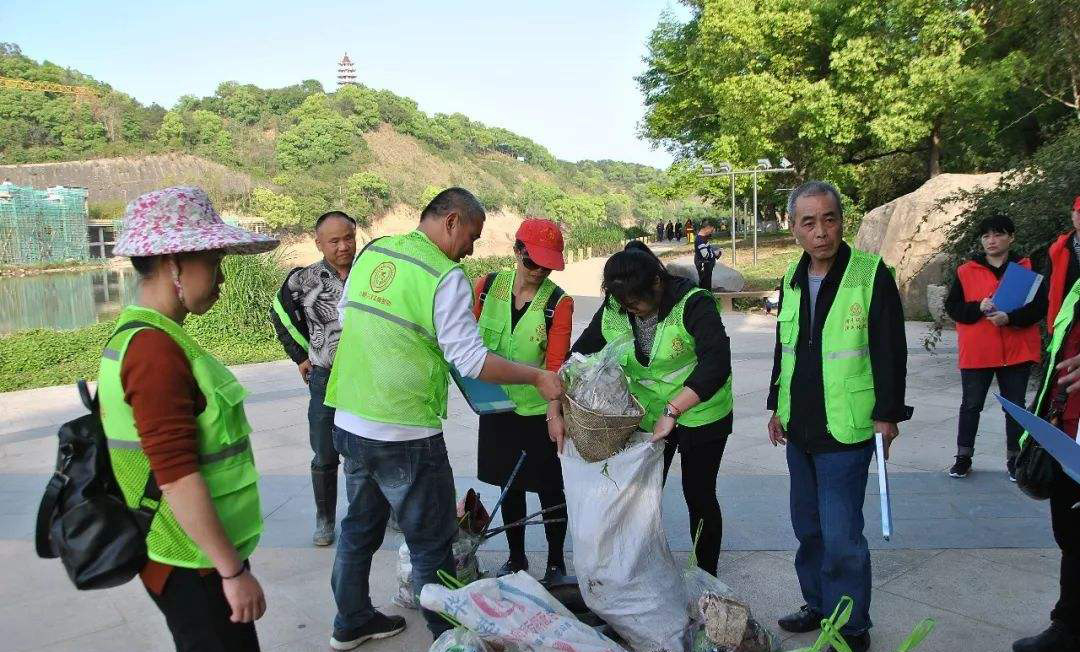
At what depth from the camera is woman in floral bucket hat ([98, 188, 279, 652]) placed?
1792mm

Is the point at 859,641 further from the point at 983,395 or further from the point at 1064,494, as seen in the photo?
the point at 983,395

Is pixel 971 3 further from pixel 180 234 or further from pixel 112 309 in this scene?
pixel 112 309

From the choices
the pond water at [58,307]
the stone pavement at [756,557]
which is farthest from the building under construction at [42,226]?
the stone pavement at [756,557]

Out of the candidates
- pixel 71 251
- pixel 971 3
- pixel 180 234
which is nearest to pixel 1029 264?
pixel 180 234

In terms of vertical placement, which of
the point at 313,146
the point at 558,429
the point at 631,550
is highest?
the point at 313,146

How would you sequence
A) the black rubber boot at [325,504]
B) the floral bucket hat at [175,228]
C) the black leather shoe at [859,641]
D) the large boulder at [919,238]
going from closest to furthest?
the floral bucket hat at [175,228] < the black leather shoe at [859,641] < the black rubber boot at [325,504] < the large boulder at [919,238]

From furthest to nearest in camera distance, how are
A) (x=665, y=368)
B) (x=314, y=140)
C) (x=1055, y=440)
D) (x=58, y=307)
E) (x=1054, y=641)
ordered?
1. (x=314, y=140)
2. (x=58, y=307)
3. (x=665, y=368)
4. (x=1054, y=641)
5. (x=1055, y=440)

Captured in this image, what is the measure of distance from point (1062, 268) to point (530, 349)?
3.08 meters

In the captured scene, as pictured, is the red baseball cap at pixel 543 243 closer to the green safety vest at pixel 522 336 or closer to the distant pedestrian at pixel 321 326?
the green safety vest at pixel 522 336

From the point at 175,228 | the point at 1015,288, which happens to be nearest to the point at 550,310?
the point at 175,228

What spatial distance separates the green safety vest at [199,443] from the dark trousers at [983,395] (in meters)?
4.62

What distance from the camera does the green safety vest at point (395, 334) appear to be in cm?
273

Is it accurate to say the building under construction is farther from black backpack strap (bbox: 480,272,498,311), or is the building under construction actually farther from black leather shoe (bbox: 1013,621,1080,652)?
black leather shoe (bbox: 1013,621,1080,652)

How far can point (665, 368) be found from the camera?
3223 millimetres
